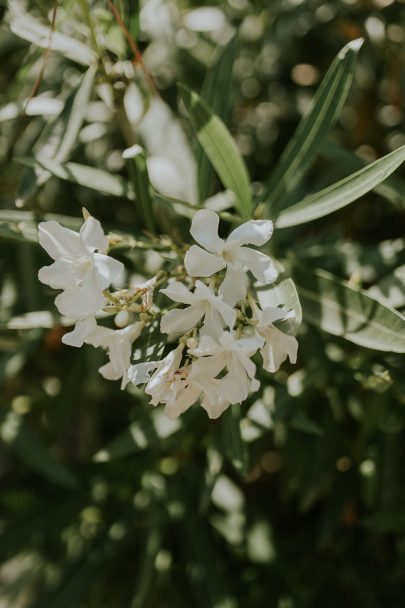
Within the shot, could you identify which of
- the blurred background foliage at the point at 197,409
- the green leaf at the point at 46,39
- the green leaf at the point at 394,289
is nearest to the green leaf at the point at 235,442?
the blurred background foliage at the point at 197,409

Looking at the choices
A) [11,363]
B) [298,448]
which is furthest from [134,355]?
[298,448]

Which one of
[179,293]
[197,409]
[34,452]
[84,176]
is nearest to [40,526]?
[34,452]

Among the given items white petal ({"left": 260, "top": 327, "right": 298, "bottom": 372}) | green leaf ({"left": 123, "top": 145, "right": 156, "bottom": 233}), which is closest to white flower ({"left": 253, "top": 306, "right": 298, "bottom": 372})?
white petal ({"left": 260, "top": 327, "right": 298, "bottom": 372})

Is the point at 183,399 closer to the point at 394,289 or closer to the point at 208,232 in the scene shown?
the point at 208,232

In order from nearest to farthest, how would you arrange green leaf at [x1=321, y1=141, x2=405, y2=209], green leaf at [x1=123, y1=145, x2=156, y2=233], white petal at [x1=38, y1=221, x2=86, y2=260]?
white petal at [x1=38, y1=221, x2=86, y2=260]
green leaf at [x1=123, y1=145, x2=156, y2=233]
green leaf at [x1=321, y1=141, x2=405, y2=209]

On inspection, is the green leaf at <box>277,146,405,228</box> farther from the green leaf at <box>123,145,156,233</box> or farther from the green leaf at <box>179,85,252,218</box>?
the green leaf at <box>123,145,156,233</box>

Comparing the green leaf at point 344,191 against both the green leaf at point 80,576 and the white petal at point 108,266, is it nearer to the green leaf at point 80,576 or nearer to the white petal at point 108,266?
the white petal at point 108,266

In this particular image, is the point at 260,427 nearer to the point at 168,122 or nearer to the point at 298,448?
the point at 298,448
